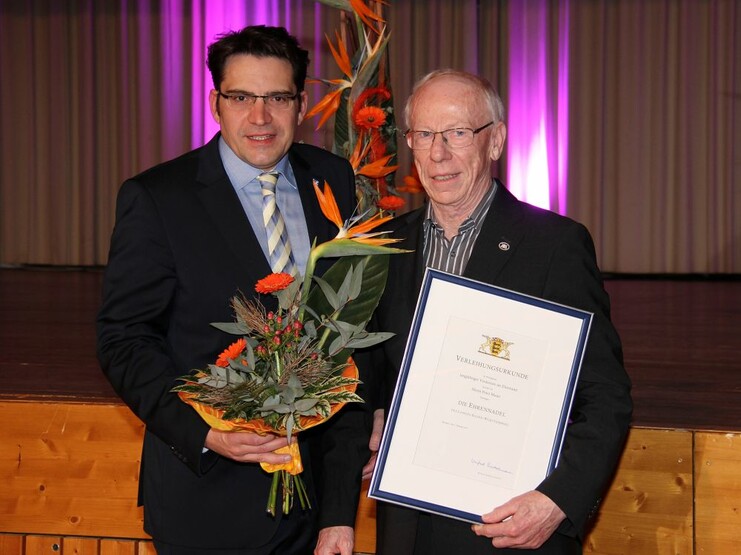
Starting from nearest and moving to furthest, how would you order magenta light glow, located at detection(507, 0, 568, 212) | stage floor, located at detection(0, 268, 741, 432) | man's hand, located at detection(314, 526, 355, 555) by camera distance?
man's hand, located at detection(314, 526, 355, 555)
stage floor, located at detection(0, 268, 741, 432)
magenta light glow, located at detection(507, 0, 568, 212)

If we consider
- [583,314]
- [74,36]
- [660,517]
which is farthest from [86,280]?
[583,314]

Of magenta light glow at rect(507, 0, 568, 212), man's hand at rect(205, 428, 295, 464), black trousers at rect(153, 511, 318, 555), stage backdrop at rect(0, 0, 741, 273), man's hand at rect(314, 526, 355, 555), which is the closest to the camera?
man's hand at rect(205, 428, 295, 464)

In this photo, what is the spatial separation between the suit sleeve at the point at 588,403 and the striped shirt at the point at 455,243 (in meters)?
0.18

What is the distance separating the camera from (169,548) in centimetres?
202

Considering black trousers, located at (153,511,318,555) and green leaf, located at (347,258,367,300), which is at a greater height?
green leaf, located at (347,258,367,300)

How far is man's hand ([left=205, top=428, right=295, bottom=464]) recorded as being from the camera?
1705 millimetres

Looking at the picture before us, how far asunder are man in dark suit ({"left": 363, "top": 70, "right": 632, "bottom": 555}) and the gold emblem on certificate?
0.15 meters

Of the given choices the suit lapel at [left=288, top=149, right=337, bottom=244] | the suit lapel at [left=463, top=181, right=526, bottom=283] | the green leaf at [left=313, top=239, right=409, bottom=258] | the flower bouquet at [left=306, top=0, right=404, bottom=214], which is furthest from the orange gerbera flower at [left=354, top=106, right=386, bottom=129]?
the green leaf at [left=313, top=239, right=409, bottom=258]

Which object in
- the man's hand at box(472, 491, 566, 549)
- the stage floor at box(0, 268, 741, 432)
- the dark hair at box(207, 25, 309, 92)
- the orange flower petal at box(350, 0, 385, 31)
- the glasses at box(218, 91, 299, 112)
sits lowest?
the stage floor at box(0, 268, 741, 432)

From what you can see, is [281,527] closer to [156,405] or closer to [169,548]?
[169,548]

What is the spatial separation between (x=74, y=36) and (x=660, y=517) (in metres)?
9.29

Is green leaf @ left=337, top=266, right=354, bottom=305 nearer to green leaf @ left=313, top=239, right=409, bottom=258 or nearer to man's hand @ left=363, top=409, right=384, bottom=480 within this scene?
Result: green leaf @ left=313, top=239, right=409, bottom=258

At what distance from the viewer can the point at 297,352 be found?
1612 millimetres

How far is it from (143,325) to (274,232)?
0.33m
